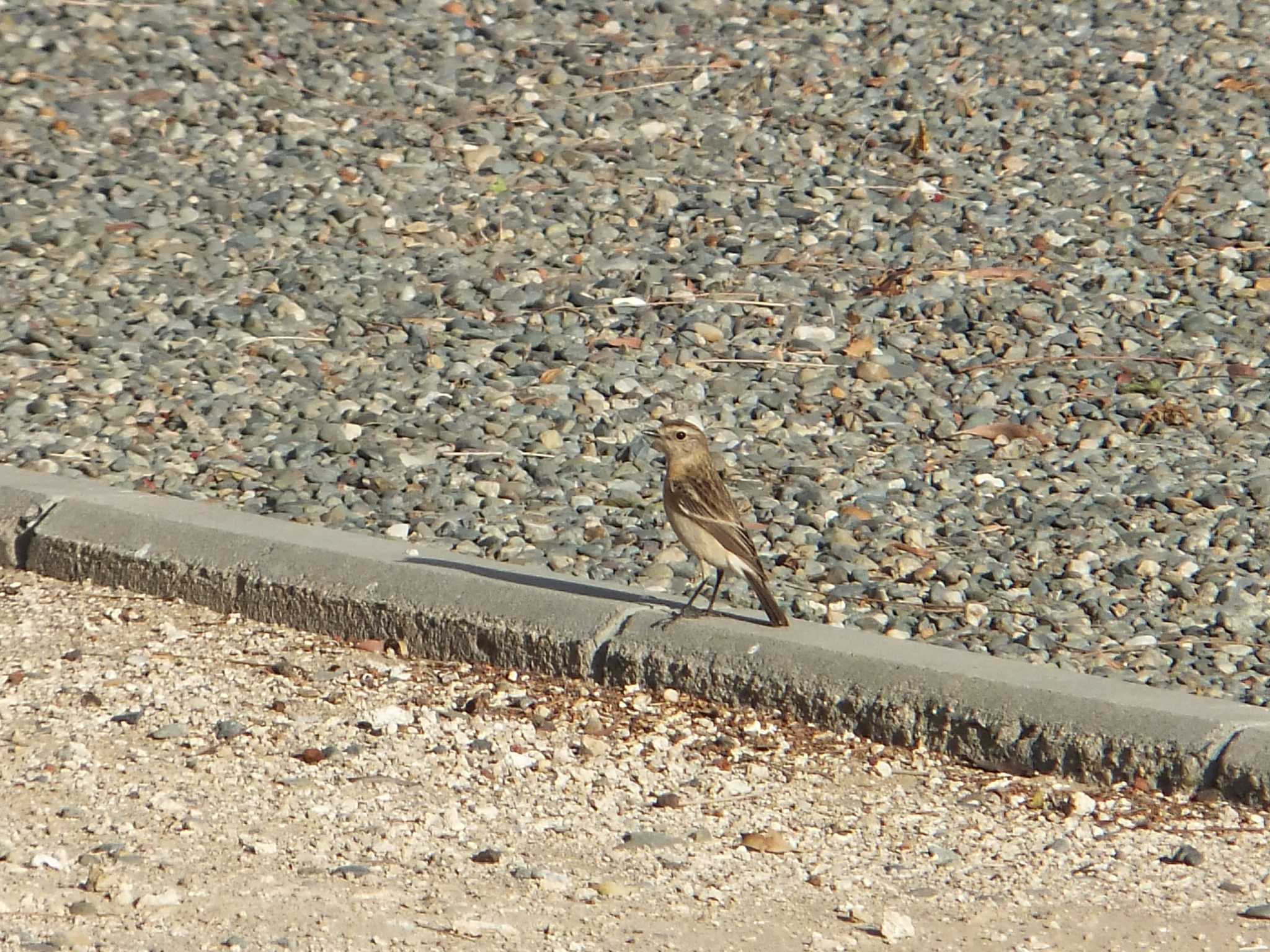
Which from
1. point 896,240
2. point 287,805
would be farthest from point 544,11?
point 287,805

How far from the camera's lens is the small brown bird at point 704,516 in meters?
5.70

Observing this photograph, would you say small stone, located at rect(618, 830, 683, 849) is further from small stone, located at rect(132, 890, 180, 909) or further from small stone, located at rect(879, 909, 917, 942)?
small stone, located at rect(132, 890, 180, 909)

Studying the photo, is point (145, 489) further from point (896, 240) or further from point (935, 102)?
point (935, 102)

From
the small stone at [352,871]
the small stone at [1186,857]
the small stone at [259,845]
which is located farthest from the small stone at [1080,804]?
the small stone at [259,845]

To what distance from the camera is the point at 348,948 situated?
4094mm

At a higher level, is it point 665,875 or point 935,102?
point 935,102

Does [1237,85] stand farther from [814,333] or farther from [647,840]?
[647,840]

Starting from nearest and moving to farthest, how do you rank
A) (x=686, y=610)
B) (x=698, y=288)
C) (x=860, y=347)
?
(x=686, y=610) → (x=860, y=347) → (x=698, y=288)

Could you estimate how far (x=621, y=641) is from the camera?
5.57 meters

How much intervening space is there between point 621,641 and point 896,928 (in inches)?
59.9

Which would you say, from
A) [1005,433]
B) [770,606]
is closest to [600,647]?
[770,606]

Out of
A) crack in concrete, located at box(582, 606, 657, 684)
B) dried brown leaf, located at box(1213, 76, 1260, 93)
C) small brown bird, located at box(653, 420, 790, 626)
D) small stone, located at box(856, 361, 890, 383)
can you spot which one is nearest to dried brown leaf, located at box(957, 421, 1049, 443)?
small stone, located at box(856, 361, 890, 383)

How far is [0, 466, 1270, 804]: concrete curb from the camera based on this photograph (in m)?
5.02

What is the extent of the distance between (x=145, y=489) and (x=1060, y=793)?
334cm
